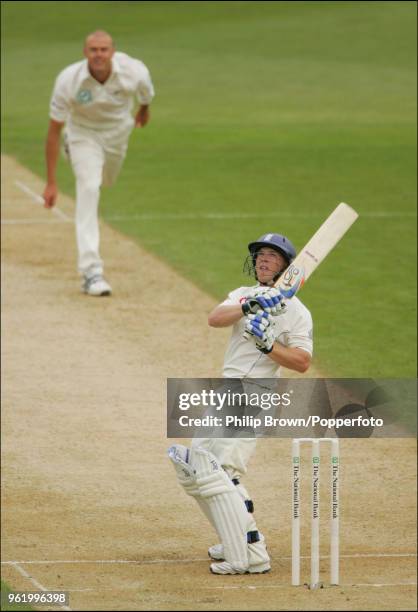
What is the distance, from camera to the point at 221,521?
597 cm

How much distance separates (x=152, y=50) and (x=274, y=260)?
3986cm

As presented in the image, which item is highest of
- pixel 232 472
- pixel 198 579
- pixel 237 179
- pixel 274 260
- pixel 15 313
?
pixel 237 179

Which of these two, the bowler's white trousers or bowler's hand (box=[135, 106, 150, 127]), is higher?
bowler's hand (box=[135, 106, 150, 127])

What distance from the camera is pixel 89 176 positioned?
1510cm

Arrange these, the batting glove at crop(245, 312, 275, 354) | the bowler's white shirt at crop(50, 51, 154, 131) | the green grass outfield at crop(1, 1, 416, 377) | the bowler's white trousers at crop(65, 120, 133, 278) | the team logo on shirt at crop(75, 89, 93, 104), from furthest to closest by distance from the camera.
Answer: the green grass outfield at crop(1, 1, 416, 377), the bowler's white trousers at crop(65, 120, 133, 278), the team logo on shirt at crop(75, 89, 93, 104), the bowler's white shirt at crop(50, 51, 154, 131), the batting glove at crop(245, 312, 275, 354)

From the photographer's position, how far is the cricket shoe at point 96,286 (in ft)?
52.2

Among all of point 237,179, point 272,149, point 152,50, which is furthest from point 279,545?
point 152,50

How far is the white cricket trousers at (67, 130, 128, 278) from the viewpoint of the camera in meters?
14.9

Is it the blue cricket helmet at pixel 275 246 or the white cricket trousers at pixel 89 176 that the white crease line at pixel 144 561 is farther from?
the white cricket trousers at pixel 89 176

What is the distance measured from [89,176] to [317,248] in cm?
1109

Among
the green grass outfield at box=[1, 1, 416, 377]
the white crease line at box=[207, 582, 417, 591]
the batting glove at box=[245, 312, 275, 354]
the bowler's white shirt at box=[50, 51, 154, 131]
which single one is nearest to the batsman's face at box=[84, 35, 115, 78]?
the bowler's white shirt at box=[50, 51, 154, 131]

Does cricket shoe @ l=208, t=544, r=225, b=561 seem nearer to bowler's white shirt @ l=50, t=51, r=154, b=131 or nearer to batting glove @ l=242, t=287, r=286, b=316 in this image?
batting glove @ l=242, t=287, r=286, b=316

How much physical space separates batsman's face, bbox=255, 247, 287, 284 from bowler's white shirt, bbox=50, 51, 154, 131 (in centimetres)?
875

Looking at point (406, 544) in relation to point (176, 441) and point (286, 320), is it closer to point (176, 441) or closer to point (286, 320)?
point (176, 441)
